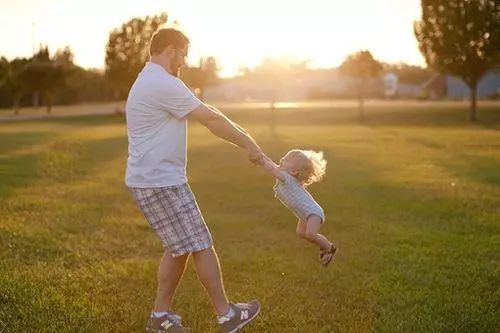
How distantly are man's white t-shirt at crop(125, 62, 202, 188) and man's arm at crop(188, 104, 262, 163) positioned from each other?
0.07m

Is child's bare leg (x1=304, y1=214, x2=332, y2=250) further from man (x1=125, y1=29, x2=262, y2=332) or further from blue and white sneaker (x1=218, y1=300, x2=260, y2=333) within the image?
man (x1=125, y1=29, x2=262, y2=332)

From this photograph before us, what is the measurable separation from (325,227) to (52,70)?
189 feet

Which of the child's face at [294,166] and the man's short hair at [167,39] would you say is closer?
the man's short hair at [167,39]

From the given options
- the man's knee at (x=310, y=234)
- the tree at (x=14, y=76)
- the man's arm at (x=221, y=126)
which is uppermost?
the tree at (x=14, y=76)

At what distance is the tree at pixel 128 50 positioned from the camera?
64.1 m

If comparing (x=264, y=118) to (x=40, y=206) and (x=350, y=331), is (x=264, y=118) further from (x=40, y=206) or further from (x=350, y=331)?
(x=350, y=331)

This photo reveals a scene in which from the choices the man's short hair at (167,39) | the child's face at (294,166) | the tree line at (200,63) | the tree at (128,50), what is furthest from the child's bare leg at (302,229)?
the tree at (128,50)

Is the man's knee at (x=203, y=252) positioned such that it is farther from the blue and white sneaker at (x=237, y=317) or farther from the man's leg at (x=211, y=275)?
the blue and white sneaker at (x=237, y=317)

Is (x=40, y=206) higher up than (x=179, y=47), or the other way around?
(x=179, y=47)

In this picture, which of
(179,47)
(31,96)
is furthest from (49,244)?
(31,96)

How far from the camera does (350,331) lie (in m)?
5.41

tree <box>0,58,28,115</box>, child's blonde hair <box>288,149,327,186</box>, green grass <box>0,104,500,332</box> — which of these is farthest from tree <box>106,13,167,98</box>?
child's blonde hair <box>288,149,327,186</box>

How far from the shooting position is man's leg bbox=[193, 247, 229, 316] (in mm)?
5176

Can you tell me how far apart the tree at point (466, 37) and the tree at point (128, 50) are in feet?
80.6
